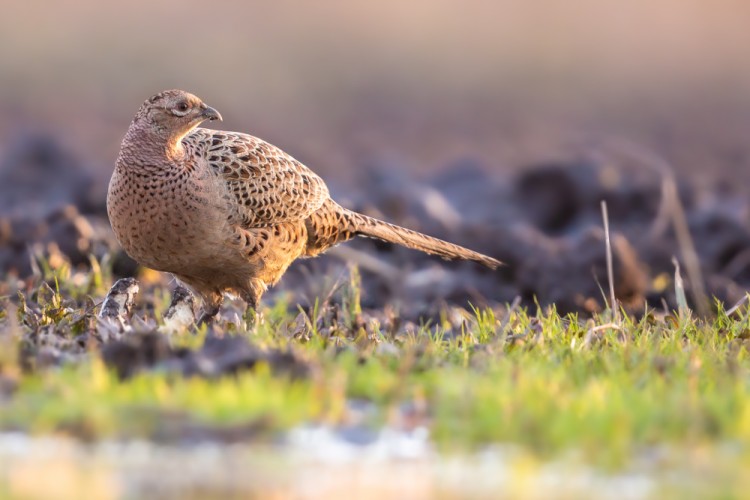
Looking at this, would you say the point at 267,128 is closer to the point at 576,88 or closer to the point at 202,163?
the point at 576,88

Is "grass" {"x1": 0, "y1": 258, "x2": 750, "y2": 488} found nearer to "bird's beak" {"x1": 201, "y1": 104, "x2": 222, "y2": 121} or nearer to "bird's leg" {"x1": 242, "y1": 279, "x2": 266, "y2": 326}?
"bird's leg" {"x1": 242, "y1": 279, "x2": 266, "y2": 326}

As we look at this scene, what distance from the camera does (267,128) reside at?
24406 mm

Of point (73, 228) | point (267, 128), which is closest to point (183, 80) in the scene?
point (267, 128)

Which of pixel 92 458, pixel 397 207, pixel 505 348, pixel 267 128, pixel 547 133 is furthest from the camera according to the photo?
pixel 547 133

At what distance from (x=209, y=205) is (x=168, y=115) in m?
0.60

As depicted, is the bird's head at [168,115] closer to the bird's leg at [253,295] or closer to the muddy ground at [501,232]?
the bird's leg at [253,295]

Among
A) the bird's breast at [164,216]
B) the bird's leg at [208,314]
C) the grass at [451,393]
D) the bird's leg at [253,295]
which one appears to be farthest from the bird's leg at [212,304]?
the grass at [451,393]

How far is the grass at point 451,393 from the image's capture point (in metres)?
5.42

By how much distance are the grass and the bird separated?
0.86 metres

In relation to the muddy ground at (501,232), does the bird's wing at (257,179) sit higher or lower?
lower

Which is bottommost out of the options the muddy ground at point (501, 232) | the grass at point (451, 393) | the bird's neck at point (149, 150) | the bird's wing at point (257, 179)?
the grass at point (451, 393)

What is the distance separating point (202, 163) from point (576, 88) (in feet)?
78.7

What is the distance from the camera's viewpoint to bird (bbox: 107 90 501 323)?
8016 mm

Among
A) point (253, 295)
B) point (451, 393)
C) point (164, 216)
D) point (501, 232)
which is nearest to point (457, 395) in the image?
point (451, 393)
